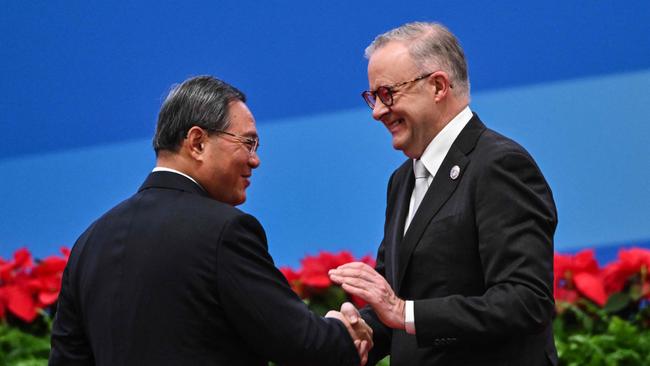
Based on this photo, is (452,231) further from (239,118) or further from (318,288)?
(318,288)

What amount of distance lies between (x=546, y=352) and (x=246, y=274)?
0.63 m

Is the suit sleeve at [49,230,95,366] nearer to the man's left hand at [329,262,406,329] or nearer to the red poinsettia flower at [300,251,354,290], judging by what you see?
the man's left hand at [329,262,406,329]

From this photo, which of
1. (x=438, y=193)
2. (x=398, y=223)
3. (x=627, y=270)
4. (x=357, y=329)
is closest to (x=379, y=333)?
(x=357, y=329)

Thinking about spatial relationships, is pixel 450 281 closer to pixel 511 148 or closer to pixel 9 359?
pixel 511 148

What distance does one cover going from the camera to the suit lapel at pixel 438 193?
2357 mm

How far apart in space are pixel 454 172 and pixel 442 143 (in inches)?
4.1

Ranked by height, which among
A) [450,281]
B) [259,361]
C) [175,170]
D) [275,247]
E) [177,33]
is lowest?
[259,361]

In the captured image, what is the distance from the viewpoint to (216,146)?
2.36 meters

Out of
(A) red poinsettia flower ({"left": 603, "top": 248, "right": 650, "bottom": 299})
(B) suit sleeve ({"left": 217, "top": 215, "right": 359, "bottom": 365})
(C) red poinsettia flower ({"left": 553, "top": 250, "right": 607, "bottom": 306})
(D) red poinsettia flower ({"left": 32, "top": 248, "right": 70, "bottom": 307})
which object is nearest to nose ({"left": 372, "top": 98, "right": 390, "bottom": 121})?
(B) suit sleeve ({"left": 217, "top": 215, "right": 359, "bottom": 365})

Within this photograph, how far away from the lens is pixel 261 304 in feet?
7.27

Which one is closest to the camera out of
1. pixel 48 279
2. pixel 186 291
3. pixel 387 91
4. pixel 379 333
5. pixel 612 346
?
pixel 186 291

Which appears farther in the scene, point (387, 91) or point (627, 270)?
point (627, 270)

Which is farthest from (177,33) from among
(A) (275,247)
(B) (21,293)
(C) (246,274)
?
(C) (246,274)

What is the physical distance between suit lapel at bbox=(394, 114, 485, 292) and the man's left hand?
0.10 meters
